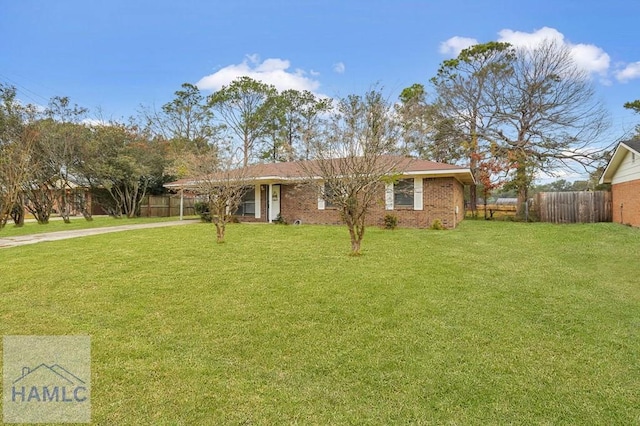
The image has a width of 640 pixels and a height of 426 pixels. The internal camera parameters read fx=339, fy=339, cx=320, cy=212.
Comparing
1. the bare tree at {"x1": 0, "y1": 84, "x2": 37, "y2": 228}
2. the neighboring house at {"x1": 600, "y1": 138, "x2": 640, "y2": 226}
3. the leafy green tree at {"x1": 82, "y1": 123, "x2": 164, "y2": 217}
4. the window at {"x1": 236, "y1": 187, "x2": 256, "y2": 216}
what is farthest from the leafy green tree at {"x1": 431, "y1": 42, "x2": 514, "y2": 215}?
the bare tree at {"x1": 0, "y1": 84, "x2": 37, "y2": 228}

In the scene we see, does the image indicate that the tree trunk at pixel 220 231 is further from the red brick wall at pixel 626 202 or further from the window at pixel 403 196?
the red brick wall at pixel 626 202

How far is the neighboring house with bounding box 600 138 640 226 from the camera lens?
39.7 feet

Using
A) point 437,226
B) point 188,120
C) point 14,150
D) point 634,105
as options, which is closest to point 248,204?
point 437,226

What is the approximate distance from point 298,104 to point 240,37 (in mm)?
17224

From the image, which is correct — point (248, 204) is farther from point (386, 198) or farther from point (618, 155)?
point (618, 155)

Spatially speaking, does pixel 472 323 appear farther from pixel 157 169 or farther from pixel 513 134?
pixel 157 169

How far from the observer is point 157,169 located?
22.6 metres

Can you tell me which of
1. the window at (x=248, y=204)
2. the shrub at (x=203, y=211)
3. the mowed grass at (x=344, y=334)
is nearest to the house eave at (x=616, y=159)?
the mowed grass at (x=344, y=334)

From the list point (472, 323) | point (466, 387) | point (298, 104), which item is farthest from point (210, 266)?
point (298, 104)

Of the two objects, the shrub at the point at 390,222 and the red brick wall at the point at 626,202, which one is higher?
the red brick wall at the point at 626,202

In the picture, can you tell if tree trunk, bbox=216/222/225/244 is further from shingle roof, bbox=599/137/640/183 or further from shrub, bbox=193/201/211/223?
shingle roof, bbox=599/137/640/183
